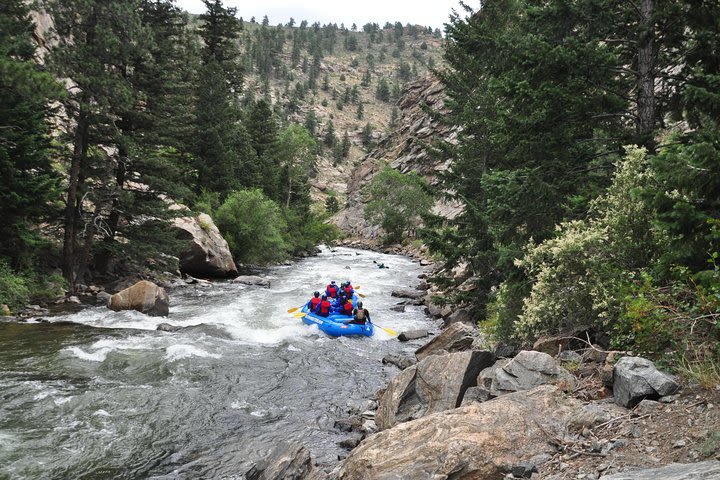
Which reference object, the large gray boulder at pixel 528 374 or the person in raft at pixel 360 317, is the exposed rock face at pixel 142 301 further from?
the large gray boulder at pixel 528 374

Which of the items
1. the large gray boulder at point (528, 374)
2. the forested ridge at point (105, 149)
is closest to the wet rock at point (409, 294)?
the forested ridge at point (105, 149)

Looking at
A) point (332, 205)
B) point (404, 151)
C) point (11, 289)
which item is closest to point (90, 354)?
point (11, 289)

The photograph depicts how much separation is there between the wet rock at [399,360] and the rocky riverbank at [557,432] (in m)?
5.25

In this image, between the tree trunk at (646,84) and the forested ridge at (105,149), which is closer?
the tree trunk at (646,84)

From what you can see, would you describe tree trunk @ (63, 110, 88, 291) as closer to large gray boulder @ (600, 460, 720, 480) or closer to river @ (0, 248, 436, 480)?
river @ (0, 248, 436, 480)

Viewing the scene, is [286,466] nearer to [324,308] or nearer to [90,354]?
[90,354]

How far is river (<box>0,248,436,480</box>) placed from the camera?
295 inches

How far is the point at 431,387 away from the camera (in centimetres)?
809

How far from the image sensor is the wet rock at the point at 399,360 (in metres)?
→ 12.9

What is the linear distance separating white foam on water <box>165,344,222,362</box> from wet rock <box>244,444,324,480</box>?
6.09 m

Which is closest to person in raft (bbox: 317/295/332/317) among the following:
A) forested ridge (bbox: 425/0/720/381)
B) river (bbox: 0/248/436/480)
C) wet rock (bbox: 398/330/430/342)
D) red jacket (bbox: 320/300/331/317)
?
red jacket (bbox: 320/300/331/317)

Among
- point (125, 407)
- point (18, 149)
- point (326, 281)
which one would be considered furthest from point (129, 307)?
point (326, 281)

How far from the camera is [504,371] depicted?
6926 millimetres

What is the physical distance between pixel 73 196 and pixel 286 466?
16.0 meters
